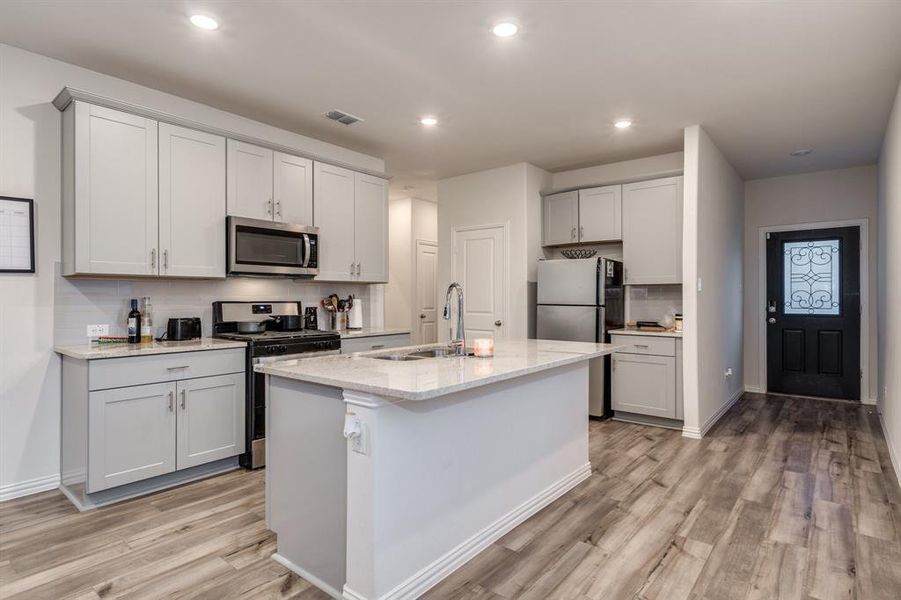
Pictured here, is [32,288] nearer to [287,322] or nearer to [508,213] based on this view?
[287,322]

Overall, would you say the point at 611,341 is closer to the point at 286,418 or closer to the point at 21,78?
the point at 286,418

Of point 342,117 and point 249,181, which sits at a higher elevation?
point 342,117

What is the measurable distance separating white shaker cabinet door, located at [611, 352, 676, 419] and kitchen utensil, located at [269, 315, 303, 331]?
285 cm

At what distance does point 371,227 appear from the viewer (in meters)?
4.62

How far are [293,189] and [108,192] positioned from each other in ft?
4.26

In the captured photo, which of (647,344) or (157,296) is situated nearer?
(157,296)

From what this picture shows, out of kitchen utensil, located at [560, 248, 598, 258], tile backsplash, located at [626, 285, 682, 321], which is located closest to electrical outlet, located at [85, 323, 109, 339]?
kitchen utensil, located at [560, 248, 598, 258]

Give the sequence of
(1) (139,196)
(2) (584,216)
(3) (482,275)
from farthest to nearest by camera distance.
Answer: (3) (482,275), (2) (584,216), (1) (139,196)

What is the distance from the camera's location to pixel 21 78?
9.46 feet

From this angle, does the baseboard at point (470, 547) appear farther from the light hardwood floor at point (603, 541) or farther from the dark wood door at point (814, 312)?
the dark wood door at point (814, 312)

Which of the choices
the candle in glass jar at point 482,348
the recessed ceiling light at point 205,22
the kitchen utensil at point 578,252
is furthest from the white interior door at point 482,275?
the recessed ceiling light at point 205,22

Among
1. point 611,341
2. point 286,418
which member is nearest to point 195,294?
point 286,418

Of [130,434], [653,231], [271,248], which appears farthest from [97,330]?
[653,231]

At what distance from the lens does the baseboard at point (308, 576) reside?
1.94 meters
